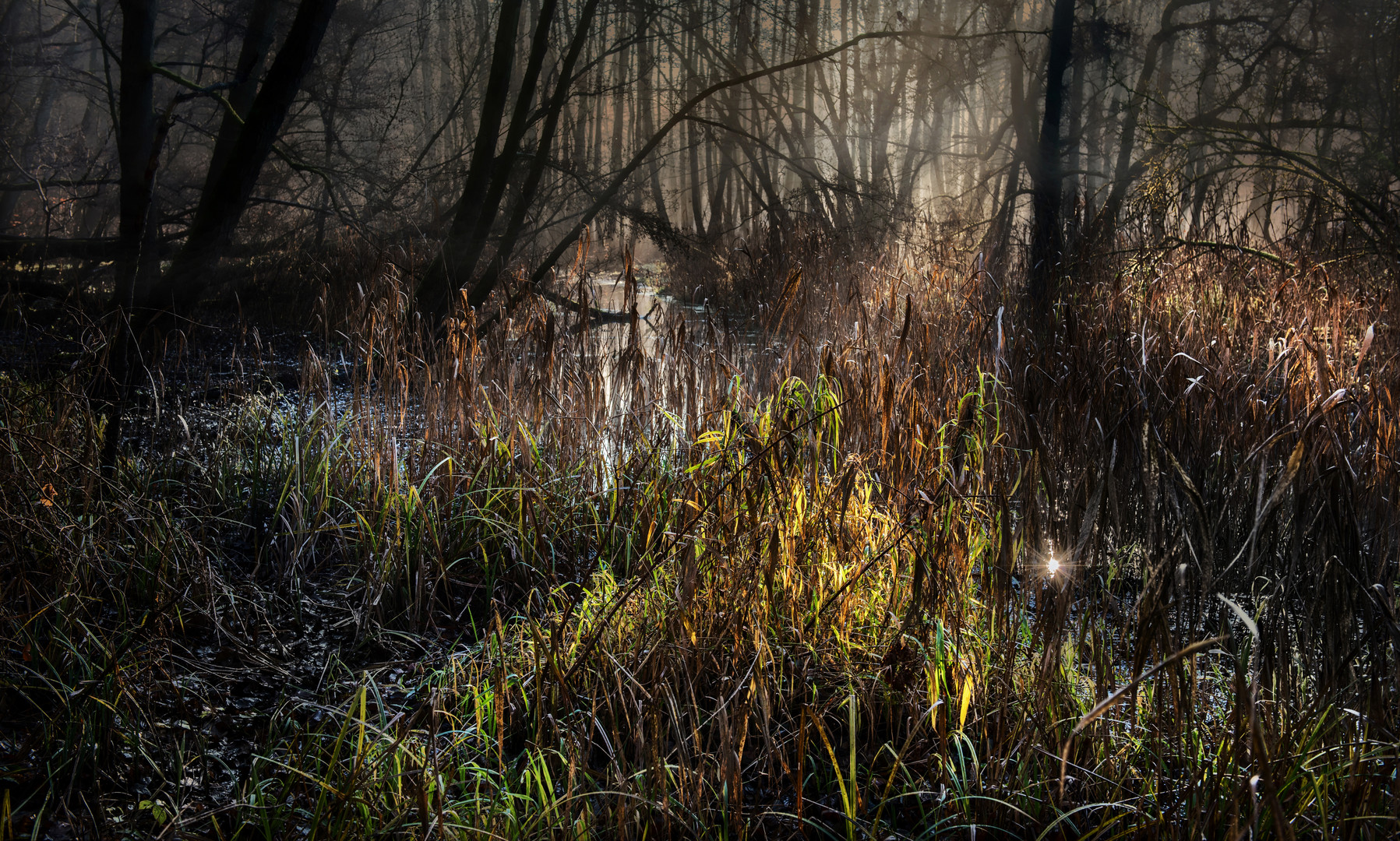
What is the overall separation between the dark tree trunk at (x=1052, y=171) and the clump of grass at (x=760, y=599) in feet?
8.43

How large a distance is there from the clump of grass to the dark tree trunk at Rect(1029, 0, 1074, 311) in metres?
2.57

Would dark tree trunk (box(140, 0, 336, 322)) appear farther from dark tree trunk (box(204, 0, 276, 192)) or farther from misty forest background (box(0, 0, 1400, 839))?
dark tree trunk (box(204, 0, 276, 192))

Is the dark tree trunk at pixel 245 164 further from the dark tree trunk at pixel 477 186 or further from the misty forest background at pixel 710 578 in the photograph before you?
the dark tree trunk at pixel 477 186

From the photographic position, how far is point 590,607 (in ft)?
6.59

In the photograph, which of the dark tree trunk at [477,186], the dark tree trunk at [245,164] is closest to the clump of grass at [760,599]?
the dark tree trunk at [245,164]

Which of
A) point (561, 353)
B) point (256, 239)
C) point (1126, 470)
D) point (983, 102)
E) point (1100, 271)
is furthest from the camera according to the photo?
point (983, 102)

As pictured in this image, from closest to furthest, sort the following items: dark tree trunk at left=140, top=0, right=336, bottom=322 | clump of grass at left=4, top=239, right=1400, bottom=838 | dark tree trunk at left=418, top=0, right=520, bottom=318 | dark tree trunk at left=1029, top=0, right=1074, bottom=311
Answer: clump of grass at left=4, top=239, right=1400, bottom=838
dark tree trunk at left=140, top=0, right=336, bottom=322
dark tree trunk at left=418, top=0, right=520, bottom=318
dark tree trunk at left=1029, top=0, right=1074, bottom=311

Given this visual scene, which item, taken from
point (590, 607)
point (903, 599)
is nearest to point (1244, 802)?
point (903, 599)

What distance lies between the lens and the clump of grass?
4.32 ft

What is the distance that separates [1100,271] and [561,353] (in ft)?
11.8

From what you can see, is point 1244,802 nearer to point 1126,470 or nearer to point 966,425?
point 966,425

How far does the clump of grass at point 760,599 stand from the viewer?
132cm

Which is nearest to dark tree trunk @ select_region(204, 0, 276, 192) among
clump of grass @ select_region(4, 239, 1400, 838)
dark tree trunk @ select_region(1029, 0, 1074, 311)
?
clump of grass @ select_region(4, 239, 1400, 838)

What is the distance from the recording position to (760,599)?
1.71 m
